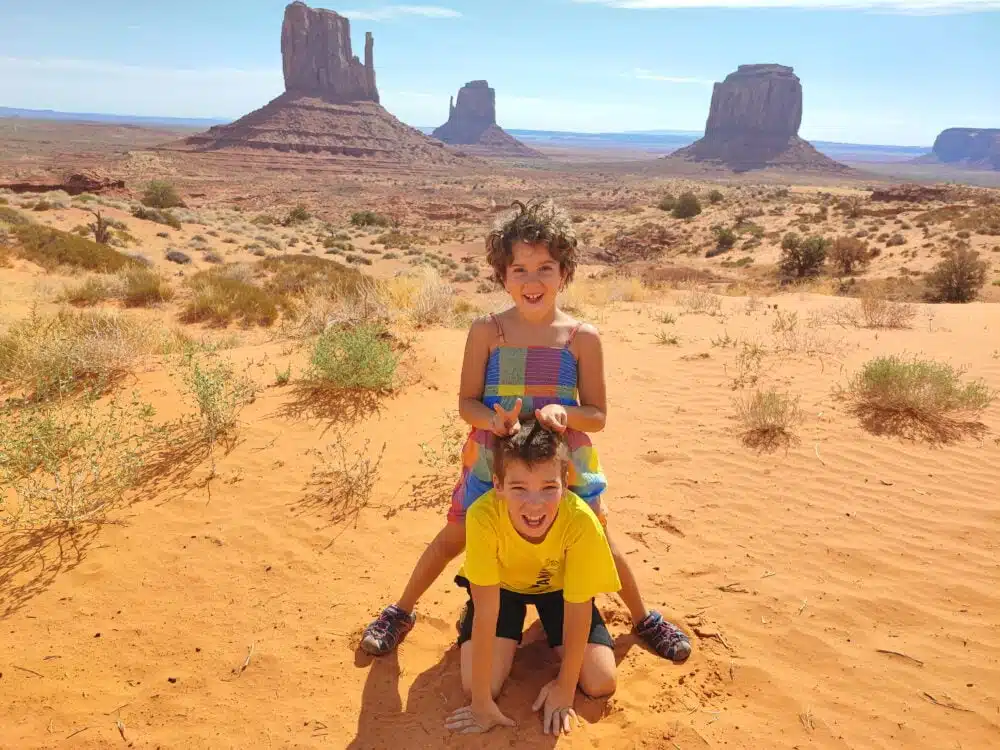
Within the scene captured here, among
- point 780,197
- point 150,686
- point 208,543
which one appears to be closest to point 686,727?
point 150,686

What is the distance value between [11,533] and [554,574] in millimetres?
3070

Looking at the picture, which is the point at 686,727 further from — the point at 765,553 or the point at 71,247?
the point at 71,247

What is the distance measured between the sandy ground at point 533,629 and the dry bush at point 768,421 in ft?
0.37

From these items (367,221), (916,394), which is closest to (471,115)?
(367,221)

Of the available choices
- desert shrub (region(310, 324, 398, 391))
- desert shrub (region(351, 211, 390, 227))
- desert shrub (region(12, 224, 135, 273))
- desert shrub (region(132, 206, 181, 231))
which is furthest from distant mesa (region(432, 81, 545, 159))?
desert shrub (region(310, 324, 398, 391))

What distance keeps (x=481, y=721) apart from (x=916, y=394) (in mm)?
4658

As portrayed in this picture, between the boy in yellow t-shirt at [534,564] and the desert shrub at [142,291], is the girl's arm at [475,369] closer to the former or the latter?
the boy in yellow t-shirt at [534,564]

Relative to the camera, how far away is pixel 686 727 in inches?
89.2

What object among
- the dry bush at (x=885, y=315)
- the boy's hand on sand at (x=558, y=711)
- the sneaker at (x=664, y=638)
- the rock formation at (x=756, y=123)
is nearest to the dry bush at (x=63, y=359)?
the boy's hand on sand at (x=558, y=711)

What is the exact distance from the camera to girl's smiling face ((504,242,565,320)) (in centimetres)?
216

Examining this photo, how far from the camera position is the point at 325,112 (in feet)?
310

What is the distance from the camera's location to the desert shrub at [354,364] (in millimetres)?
5148

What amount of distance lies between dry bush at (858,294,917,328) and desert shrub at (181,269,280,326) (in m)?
8.68

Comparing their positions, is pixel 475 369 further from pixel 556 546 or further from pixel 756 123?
pixel 756 123
